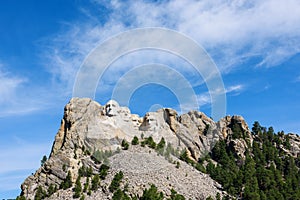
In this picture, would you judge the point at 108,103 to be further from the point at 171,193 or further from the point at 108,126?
the point at 171,193

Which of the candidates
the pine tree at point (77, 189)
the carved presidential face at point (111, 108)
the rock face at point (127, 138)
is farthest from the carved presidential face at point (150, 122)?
the pine tree at point (77, 189)

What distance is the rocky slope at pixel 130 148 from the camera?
331ft

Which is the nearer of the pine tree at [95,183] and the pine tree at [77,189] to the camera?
the pine tree at [77,189]

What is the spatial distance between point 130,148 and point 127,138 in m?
6.54

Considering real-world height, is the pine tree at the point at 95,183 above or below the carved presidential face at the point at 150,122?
below

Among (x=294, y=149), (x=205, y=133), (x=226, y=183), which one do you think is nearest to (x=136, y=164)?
(x=226, y=183)

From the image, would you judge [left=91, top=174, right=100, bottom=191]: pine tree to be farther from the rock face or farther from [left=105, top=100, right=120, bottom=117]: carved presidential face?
[left=105, top=100, right=120, bottom=117]: carved presidential face

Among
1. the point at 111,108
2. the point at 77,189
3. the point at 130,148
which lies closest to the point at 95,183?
the point at 77,189

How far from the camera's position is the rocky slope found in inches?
3969

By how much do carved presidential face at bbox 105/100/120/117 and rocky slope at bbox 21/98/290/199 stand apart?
29 centimetres

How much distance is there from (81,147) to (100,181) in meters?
16.0

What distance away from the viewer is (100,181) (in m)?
98.4

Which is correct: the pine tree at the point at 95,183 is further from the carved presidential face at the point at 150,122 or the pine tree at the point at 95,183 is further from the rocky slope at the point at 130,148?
the carved presidential face at the point at 150,122

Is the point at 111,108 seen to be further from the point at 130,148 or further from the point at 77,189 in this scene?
the point at 77,189
